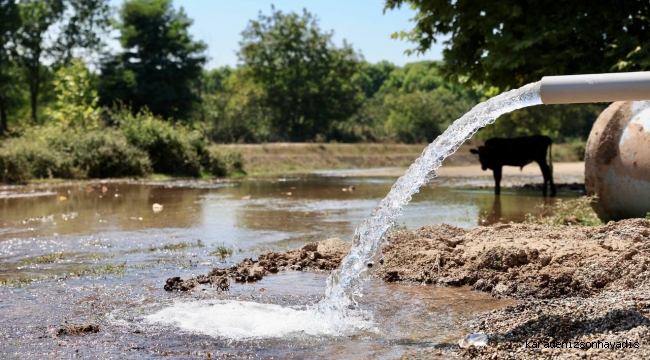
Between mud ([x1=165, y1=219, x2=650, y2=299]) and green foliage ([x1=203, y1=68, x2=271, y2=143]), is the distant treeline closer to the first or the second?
green foliage ([x1=203, y1=68, x2=271, y2=143])

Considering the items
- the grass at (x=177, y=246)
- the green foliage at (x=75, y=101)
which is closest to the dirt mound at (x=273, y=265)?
the grass at (x=177, y=246)

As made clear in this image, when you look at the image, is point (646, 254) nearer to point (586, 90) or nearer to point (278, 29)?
point (586, 90)

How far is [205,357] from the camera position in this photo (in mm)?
5539

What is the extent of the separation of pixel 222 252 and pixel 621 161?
6.31 metres

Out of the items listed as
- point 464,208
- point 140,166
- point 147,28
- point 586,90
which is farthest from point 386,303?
point 147,28

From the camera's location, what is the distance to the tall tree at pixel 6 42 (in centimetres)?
4988

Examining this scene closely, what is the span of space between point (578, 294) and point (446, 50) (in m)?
17.1

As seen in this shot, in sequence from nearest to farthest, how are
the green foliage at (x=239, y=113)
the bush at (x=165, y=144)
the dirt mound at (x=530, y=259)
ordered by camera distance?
the dirt mound at (x=530, y=259) → the bush at (x=165, y=144) → the green foliage at (x=239, y=113)

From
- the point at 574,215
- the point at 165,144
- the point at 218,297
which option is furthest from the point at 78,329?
the point at 165,144

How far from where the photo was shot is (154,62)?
55.7 m

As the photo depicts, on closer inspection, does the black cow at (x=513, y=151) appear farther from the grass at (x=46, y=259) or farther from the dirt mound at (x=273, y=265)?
the grass at (x=46, y=259)

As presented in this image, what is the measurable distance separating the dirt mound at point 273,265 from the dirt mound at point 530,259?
2.39 ft

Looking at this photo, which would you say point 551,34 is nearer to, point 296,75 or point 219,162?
point 219,162

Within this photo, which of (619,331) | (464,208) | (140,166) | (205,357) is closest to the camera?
(619,331)
